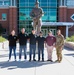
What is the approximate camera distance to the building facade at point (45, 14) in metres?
63.6

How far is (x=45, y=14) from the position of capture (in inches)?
2496

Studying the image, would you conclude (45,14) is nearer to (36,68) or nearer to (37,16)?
(37,16)

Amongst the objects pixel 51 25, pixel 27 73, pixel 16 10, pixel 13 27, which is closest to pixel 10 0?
pixel 16 10

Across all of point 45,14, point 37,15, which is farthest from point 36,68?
point 45,14

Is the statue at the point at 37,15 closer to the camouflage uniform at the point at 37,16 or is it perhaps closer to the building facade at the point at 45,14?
the camouflage uniform at the point at 37,16

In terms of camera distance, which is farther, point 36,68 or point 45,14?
point 45,14

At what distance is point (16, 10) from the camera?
212 feet

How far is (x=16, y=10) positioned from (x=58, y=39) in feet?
172

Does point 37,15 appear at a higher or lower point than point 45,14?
higher

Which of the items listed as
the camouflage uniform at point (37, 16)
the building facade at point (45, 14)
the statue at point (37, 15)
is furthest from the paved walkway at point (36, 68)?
the building facade at point (45, 14)

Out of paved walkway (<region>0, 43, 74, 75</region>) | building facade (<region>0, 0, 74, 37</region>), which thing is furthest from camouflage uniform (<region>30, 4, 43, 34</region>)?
building facade (<region>0, 0, 74, 37</region>)

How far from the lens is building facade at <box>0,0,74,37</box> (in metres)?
63.6

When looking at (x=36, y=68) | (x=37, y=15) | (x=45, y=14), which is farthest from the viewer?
(x=45, y=14)

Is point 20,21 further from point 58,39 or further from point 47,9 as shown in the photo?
point 58,39
